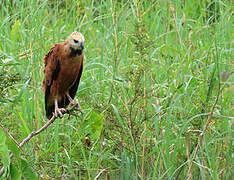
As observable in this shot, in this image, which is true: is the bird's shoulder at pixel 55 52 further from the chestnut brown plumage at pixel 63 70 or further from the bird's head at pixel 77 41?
the bird's head at pixel 77 41

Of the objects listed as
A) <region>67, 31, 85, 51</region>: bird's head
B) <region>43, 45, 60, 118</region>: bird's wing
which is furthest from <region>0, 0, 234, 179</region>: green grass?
<region>67, 31, 85, 51</region>: bird's head

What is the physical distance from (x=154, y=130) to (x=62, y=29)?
6.25ft

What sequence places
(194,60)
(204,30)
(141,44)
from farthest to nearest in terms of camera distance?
(204,30), (194,60), (141,44)

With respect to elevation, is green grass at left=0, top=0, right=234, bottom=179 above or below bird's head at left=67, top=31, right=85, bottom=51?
below

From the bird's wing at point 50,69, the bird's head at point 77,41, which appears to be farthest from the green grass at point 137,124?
the bird's head at point 77,41

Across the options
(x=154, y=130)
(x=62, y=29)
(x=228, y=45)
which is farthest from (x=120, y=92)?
(x=62, y=29)

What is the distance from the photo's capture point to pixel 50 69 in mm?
3604

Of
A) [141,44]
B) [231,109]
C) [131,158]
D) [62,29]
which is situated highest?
[141,44]

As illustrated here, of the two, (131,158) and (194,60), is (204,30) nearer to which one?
(194,60)

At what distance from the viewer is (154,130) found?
321cm

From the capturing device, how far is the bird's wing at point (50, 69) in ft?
11.6

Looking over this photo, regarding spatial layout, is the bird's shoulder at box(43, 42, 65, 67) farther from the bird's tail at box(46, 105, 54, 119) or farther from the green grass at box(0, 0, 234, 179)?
the bird's tail at box(46, 105, 54, 119)

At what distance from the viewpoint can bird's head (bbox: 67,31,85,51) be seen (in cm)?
338

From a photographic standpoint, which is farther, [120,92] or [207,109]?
[120,92]
